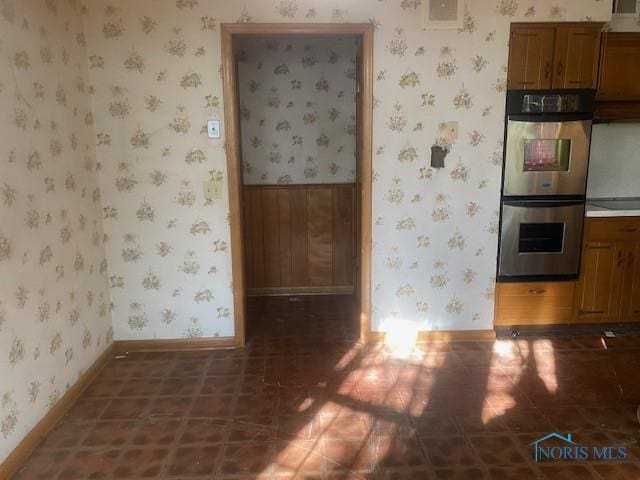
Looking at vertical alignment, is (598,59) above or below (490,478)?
above

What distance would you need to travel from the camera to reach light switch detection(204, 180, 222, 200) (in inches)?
120

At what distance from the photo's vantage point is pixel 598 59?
10.0 feet

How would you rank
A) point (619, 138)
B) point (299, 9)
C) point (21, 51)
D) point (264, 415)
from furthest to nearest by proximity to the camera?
point (619, 138)
point (299, 9)
point (264, 415)
point (21, 51)

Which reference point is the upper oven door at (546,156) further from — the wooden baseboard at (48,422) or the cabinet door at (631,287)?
the wooden baseboard at (48,422)

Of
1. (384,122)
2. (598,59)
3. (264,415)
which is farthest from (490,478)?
(598,59)

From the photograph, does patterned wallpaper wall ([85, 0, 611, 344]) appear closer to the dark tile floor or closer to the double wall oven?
the double wall oven

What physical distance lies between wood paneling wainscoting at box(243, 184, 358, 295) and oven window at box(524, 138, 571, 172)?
164 centimetres

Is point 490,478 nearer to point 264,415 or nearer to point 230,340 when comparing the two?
point 264,415

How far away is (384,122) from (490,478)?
81.2 inches

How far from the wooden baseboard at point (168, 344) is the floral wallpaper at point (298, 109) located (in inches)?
64.6

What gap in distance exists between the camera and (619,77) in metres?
3.21

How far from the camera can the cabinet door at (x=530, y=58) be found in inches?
117

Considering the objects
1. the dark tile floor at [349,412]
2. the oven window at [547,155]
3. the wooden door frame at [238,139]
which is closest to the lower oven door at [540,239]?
the oven window at [547,155]

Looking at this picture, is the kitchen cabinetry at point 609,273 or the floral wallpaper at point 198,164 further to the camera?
the kitchen cabinetry at point 609,273
